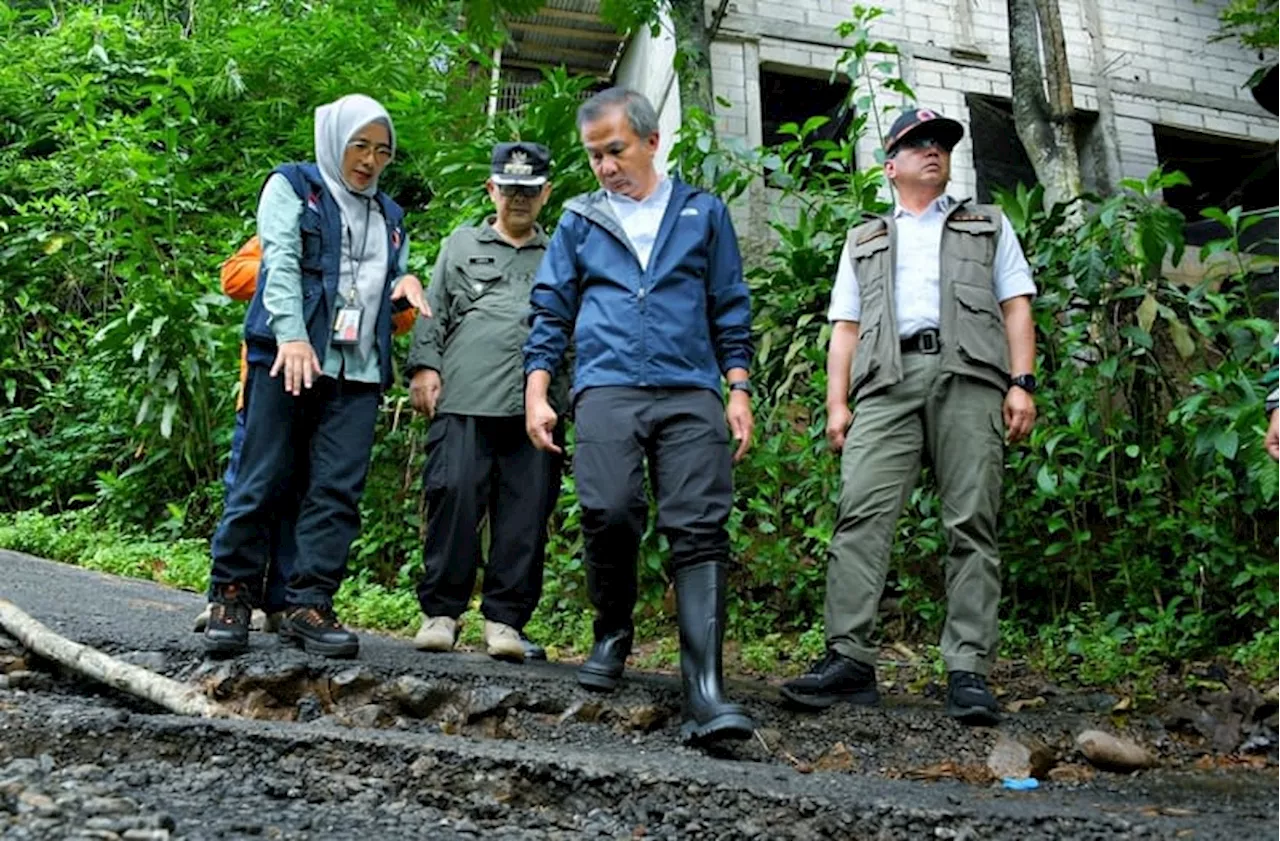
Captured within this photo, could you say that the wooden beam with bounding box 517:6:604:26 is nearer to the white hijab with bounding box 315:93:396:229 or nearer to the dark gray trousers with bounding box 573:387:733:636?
the white hijab with bounding box 315:93:396:229

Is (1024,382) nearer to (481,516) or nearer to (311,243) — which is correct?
(481,516)

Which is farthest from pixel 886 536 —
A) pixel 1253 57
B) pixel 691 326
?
pixel 1253 57

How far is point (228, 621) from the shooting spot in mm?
3344

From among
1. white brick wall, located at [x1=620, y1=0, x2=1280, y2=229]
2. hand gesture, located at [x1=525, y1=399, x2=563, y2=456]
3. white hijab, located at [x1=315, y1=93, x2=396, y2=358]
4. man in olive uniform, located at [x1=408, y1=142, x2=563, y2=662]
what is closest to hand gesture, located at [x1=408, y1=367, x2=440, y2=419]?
man in olive uniform, located at [x1=408, y1=142, x2=563, y2=662]

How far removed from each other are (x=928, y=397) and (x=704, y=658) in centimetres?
117

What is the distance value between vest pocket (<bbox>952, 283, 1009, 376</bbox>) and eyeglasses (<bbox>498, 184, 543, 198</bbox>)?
1.44 meters

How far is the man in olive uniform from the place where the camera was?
3.87 metres

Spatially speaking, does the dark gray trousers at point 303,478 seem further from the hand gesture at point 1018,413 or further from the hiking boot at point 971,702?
the hand gesture at point 1018,413

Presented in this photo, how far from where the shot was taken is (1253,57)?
37.6 feet

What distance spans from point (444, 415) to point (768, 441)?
1.78 meters

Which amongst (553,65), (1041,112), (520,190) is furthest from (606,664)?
(553,65)

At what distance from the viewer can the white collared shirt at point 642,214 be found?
342 cm

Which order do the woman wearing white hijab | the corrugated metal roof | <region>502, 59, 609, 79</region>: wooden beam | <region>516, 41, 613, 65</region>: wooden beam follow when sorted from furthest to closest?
<region>502, 59, 609, 79</region>: wooden beam < <region>516, 41, 613, 65</region>: wooden beam < the corrugated metal roof < the woman wearing white hijab

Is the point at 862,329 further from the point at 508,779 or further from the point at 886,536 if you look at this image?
the point at 508,779
